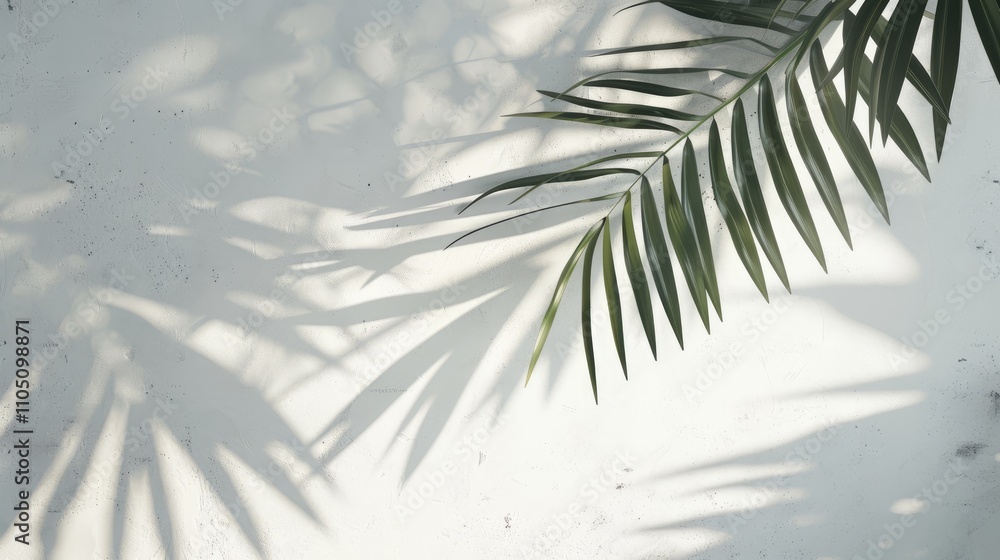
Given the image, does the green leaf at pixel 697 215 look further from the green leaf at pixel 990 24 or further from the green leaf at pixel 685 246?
the green leaf at pixel 990 24

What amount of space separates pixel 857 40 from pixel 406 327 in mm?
1164

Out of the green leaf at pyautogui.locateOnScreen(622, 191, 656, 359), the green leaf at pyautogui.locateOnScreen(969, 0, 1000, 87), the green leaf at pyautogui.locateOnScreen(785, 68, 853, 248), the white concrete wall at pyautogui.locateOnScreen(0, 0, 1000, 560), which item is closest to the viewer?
the green leaf at pyautogui.locateOnScreen(969, 0, 1000, 87)

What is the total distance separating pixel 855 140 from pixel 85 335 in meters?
1.95

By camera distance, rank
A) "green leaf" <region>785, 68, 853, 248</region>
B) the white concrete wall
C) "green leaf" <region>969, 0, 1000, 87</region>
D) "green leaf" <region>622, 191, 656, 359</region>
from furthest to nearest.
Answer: the white concrete wall → "green leaf" <region>622, 191, 656, 359</region> → "green leaf" <region>785, 68, 853, 248</region> → "green leaf" <region>969, 0, 1000, 87</region>

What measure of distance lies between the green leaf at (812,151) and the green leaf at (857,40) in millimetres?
208

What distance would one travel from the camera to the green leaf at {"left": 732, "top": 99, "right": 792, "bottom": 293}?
1.19 m

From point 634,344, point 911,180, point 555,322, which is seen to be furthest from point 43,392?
point 911,180

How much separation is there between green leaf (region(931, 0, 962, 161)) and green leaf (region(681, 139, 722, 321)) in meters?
0.45

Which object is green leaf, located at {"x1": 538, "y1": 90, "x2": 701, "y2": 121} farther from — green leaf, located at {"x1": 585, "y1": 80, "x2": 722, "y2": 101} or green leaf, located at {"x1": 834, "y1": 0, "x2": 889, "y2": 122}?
green leaf, located at {"x1": 834, "y1": 0, "x2": 889, "y2": 122}

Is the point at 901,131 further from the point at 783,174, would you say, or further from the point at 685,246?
the point at 685,246

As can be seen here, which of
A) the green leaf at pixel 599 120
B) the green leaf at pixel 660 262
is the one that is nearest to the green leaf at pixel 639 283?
the green leaf at pixel 660 262

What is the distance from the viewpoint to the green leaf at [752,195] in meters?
1.19

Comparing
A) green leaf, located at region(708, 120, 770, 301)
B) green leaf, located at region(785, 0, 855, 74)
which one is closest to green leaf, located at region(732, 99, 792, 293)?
green leaf, located at region(708, 120, 770, 301)

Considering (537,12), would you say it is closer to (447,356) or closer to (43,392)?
(447,356)
